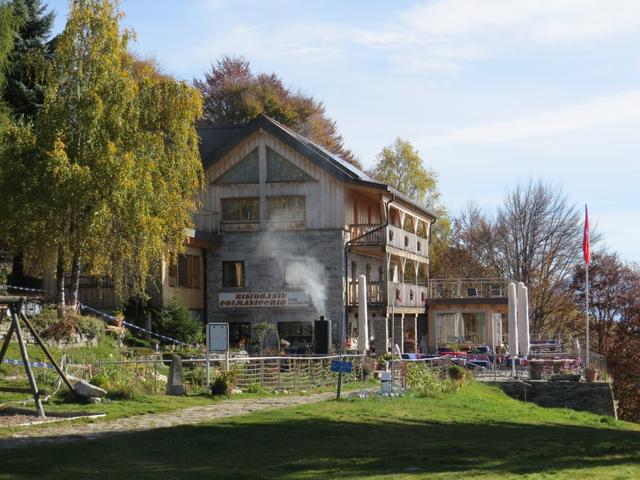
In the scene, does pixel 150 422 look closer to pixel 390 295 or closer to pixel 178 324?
pixel 178 324

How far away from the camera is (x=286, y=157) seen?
1703 inches

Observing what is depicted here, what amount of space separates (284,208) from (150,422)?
25686mm

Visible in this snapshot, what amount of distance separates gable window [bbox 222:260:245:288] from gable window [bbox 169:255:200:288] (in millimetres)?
1136

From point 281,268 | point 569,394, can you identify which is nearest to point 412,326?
point 281,268

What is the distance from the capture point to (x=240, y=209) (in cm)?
4381

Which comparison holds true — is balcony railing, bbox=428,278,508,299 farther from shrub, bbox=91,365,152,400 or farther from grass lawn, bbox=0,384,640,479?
grass lawn, bbox=0,384,640,479

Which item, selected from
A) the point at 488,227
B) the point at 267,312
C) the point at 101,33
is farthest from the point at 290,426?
the point at 488,227

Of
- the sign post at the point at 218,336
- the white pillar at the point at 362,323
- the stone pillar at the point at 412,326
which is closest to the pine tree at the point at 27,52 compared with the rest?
the white pillar at the point at 362,323

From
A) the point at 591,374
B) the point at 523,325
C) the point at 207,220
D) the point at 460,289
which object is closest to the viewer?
the point at 523,325

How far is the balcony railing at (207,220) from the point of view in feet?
143

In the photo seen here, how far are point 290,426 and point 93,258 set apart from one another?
1580 cm

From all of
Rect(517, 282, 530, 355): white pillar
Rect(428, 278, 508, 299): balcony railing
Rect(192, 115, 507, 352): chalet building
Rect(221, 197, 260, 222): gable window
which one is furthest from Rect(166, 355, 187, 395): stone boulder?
Rect(428, 278, 508, 299): balcony railing

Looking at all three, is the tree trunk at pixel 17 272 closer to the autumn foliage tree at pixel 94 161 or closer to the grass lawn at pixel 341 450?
the autumn foliage tree at pixel 94 161

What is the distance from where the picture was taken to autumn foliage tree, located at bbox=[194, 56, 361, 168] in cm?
6044
